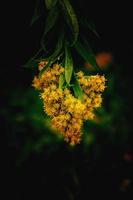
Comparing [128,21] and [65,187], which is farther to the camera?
[65,187]

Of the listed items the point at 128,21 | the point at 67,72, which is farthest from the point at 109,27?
the point at 67,72

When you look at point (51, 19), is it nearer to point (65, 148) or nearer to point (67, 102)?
point (67, 102)

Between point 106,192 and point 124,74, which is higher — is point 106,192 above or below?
below

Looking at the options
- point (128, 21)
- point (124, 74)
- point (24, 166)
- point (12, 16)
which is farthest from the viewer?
point (124, 74)

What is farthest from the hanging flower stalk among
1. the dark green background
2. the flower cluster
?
the dark green background

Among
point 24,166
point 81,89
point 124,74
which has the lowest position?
point 81,89

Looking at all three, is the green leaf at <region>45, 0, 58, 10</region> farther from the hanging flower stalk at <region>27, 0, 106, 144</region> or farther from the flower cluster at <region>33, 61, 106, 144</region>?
the flower cluster at <region>33, 61, 106, 144</region>

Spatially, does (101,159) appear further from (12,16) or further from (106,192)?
(12,16)

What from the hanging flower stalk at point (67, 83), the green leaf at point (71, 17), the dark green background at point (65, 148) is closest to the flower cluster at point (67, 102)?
the hanging flower stalk at point (67, 83)

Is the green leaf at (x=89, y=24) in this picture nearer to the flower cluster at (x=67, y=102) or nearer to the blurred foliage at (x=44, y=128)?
the flower cluster at (x=67, y=102)
